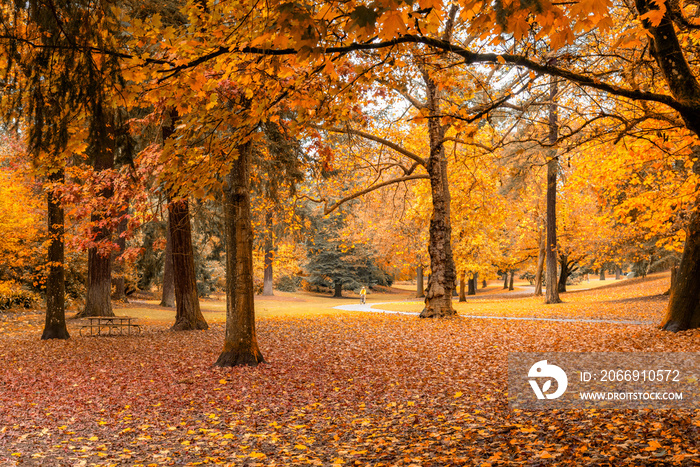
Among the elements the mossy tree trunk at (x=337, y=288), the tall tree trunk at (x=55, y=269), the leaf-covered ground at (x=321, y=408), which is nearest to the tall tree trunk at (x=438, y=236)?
the leaf-covered ground at (x=321, y=408)

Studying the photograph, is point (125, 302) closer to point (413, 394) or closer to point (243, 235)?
point (243, 235)

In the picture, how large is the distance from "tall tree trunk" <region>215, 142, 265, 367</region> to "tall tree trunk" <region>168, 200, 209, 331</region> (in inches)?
174

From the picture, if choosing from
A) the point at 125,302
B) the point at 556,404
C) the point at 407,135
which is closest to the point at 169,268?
the point at 125,302

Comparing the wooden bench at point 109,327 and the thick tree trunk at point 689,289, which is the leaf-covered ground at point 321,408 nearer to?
the thick tree trunk at point 689,289

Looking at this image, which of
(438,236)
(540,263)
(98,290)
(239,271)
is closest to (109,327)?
(98,290)

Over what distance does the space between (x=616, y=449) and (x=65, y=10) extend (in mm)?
5889

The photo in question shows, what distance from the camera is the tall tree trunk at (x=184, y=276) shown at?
13.2m

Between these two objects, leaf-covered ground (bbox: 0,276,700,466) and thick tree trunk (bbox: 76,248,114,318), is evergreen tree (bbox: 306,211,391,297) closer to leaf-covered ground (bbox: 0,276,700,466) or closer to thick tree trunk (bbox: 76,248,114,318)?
thick tree trunk (bbox: 76,248,114,318)

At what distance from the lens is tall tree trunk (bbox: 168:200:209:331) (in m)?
13.2

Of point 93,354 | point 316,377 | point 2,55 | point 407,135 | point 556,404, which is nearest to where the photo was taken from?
point 2,55

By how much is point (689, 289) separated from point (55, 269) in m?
14.0

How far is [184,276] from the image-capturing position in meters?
13.6

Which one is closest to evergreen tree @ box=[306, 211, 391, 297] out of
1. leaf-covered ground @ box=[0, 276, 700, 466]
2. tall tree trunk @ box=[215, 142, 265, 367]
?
leaf-covered ground @ box=[0, 276, 700, 466]

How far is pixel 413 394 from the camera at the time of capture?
6.58m
